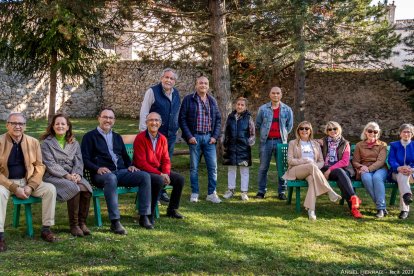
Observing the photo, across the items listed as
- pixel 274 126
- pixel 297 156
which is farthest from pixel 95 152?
pixel 274 126

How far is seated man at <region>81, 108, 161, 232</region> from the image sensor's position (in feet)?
16.0

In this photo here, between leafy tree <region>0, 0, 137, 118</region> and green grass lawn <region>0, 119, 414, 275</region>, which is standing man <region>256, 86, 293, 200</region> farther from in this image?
leafy tree <region>0, 0, 137, 118</region>

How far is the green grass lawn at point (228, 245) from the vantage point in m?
3.88

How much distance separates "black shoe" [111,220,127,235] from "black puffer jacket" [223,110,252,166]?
81.1 inches

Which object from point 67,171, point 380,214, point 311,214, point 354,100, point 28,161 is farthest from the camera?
point 354,100

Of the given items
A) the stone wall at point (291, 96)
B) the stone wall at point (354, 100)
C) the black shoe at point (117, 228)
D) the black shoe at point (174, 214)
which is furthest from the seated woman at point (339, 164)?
the stone wall at point (354, 100)

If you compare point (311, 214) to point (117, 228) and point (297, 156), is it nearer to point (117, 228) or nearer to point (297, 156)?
point (297, 156)

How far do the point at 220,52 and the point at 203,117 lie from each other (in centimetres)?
312

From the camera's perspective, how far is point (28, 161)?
4.70m

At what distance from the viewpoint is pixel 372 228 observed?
522 cm

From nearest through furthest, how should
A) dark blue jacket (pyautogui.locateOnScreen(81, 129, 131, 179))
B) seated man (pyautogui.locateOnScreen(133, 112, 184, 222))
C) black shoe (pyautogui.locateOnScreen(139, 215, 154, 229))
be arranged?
black shoe (pyautogui.locateOnScreen(139, 215, 154, 229)), dark blue jacket (pyautogui.locateOnScreen(81, 129, 131, 179)), seated man (pyautogui.locateOnScreen(133, 112, 184, 222))

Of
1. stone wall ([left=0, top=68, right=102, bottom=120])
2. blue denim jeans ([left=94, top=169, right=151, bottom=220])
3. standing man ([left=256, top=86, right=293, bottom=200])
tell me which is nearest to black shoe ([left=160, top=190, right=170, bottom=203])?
blue denim jeans ([left=94, top=169, right=151, bottom=220])

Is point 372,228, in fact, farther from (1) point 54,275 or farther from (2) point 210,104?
(1) point 54,275

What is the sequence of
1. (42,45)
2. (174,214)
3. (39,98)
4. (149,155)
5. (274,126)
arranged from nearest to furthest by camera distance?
1. (149,155)
2. (174,214)
3. (274,126)
4. (42,45)
5. (39,98)
